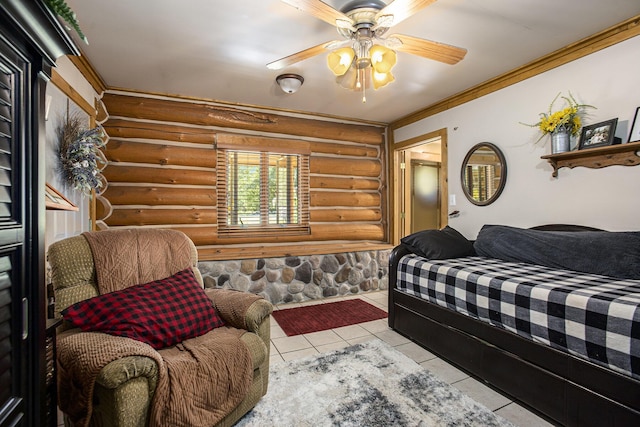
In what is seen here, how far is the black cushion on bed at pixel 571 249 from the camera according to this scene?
2.11 m

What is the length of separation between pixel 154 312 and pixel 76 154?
5.64 feet

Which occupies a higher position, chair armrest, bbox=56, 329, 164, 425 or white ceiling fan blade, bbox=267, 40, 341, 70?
white ceiling fan blade, bbox=267, 40, 341, 70

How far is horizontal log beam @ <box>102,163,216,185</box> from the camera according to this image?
11.8 feet

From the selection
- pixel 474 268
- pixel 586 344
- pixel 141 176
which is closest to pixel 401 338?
pixel 474 268

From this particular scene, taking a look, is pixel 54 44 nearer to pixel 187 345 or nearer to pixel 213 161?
pixel 187 345

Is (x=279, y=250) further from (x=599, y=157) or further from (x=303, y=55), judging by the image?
(x=599, y=157)

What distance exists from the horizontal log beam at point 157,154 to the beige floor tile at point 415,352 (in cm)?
302

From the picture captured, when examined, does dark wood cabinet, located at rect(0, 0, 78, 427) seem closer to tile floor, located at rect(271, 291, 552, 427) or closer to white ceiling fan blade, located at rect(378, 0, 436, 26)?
white ceiling fan blade, located at rect(378, 0, 436, 26)

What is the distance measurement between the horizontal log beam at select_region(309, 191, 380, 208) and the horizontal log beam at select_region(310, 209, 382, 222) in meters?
0.09

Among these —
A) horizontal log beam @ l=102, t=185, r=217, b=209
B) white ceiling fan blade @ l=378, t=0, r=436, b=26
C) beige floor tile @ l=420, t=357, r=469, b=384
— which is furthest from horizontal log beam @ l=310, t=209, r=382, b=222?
white ceiling fan blade @ l=378, t=0, r=436, b=26

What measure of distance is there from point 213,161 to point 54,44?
3.09 metres

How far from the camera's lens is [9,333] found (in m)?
0.82

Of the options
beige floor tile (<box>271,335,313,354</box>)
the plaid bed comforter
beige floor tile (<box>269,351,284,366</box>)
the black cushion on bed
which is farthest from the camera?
beige floor tile (<box>271,335,313,354</box>)

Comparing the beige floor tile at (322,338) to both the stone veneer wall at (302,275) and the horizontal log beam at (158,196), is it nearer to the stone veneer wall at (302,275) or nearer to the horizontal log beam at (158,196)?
the stone veneer wall at (302,275)
